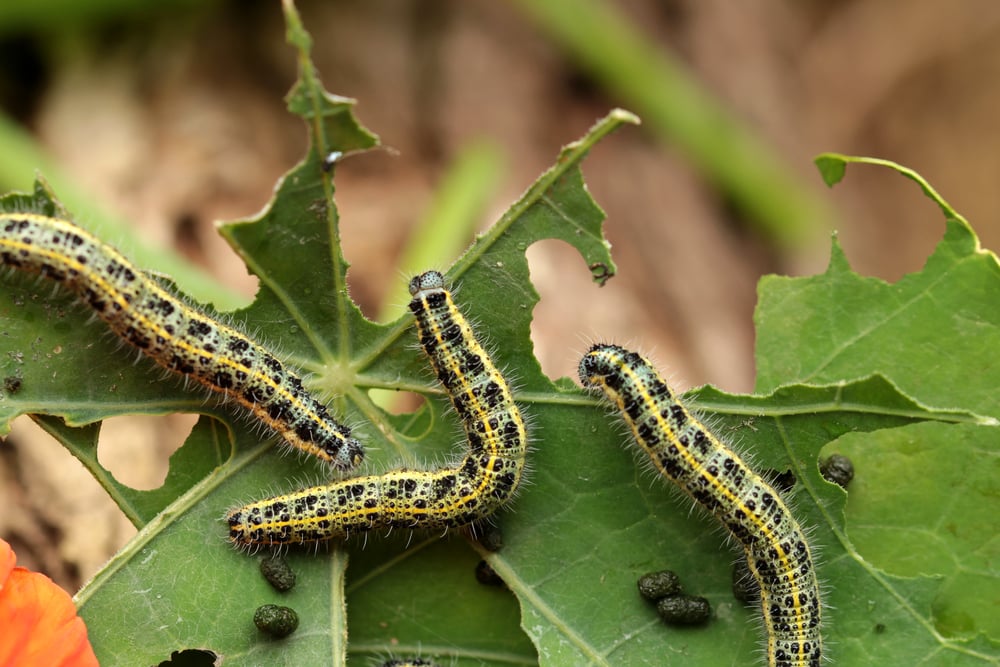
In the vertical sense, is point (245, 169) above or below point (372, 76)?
below

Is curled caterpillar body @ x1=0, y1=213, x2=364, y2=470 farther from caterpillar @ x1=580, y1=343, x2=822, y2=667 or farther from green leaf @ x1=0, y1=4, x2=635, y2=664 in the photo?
caterpillar @ x1=580, y1=343, x2=822, y2=667

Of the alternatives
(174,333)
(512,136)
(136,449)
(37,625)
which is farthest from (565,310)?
(37,625)

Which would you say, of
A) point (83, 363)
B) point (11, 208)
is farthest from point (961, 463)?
point (11, 208)

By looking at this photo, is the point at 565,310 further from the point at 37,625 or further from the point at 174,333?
the point at 37,625

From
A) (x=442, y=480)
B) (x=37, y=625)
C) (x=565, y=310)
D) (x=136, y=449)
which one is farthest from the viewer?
(x=565, y=310)

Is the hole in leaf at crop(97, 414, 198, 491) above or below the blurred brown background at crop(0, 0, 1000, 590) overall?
below

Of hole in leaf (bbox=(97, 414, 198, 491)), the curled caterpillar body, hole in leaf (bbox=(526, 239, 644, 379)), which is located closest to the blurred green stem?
hole in leaf (bbox=(526, 239, 644, 379))

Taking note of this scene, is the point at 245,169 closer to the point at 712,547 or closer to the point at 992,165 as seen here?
the point at 712,547
